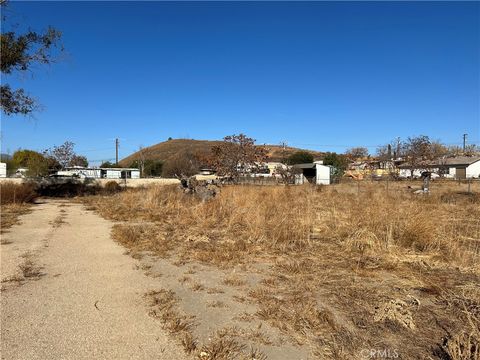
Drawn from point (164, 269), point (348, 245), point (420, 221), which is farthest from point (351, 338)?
point (420, 221)

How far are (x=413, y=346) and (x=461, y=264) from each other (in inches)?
126

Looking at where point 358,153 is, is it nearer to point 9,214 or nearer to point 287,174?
point 287,174

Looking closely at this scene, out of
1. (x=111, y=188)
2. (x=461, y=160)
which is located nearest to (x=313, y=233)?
(x=111, y=188)

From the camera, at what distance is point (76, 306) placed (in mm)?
4215

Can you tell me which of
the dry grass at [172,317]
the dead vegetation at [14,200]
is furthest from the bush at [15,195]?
the dry grass at [172,317]

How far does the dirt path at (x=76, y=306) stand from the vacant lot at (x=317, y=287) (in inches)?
10.8

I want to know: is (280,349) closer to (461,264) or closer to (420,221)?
(461,264)

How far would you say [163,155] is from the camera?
12175 centimetres

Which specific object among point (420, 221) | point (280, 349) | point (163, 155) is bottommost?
point (280, 349)

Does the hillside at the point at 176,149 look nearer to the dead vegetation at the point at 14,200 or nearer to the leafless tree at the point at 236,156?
the leafless tree at the point at 236,156

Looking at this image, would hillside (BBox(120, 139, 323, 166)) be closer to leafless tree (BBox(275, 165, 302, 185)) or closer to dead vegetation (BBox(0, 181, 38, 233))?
leafless tree (BBox(275, 165, 302, 185))

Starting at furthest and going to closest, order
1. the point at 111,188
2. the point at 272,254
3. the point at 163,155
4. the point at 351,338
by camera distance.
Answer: the point at 163,155 → the point at 111,188 → the point at 272,254 → the point at 351,338

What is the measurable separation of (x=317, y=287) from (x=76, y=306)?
2.83 meters

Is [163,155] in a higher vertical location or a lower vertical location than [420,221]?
higher
